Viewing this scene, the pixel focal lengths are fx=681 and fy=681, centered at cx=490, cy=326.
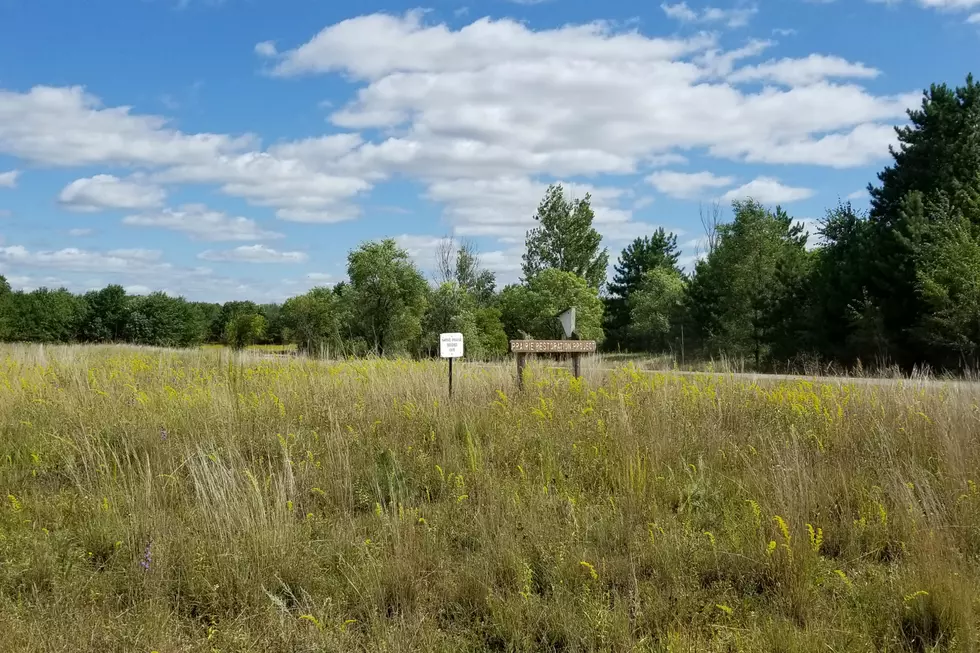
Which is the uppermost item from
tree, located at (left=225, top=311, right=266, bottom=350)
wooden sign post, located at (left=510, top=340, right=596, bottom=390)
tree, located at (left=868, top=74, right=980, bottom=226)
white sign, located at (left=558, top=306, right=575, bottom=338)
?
tree, located at (left=868, top=74, right=980, bottom=226)

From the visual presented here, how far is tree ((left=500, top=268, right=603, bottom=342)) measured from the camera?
47.3 meters

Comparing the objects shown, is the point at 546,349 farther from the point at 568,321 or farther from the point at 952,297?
the point at 952,297

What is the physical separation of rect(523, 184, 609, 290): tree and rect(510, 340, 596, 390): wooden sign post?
44.2 m

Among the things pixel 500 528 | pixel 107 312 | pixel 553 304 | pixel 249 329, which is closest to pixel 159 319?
pixel 107 312

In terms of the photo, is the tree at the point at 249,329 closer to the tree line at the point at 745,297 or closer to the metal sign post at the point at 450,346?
the tree line at the point at 745,297

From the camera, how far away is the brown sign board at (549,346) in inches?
344

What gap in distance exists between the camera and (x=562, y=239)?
5406cm

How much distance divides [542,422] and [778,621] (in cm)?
346

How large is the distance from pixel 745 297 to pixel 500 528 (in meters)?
31.9

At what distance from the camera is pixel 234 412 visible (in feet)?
22.2

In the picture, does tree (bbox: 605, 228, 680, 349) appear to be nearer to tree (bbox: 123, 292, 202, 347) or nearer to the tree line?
the tree line

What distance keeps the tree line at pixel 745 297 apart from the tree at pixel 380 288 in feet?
0.24

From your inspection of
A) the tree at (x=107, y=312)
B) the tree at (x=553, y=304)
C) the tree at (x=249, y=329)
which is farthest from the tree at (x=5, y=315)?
the tree at (x=553, y=304)

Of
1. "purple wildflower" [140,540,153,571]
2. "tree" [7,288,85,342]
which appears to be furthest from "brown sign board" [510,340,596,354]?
"tree" [7,288,85,342]
